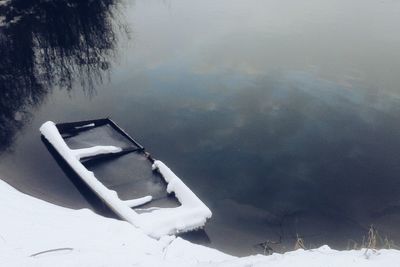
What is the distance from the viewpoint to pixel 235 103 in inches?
564

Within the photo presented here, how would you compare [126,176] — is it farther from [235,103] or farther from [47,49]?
[47,49]

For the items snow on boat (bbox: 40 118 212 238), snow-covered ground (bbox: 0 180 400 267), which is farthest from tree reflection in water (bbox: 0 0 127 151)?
snow-covered ground (bbox: 0 180 400 267)

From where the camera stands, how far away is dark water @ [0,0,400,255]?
1026 cm

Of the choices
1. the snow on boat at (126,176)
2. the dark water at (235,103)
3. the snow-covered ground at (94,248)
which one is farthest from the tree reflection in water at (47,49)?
the snow-covered ground at (94,248)

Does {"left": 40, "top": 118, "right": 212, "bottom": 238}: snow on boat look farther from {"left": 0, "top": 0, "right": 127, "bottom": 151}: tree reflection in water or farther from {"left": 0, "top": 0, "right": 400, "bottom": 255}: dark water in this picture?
{"left": 0, "top": 0, "right": 127, "bottom": 151}: tree reflection in water

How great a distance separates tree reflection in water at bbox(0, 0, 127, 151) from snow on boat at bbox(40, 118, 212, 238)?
217 cm

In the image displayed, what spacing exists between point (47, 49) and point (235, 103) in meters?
8.56

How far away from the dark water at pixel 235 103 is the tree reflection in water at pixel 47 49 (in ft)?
0.24

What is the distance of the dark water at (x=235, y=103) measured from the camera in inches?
404

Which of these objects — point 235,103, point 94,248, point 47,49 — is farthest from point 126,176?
point 47,49

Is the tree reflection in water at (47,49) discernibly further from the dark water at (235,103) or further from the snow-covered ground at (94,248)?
the snow-covered ground at (94,248)

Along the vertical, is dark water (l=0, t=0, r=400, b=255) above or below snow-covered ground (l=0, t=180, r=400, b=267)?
above

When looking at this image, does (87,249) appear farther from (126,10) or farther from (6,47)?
(126,10)

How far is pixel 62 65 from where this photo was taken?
16.7m
